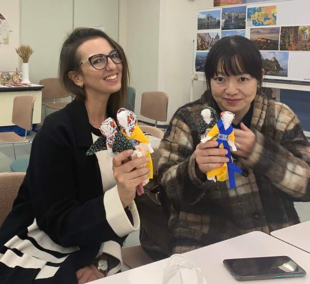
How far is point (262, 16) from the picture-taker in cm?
564

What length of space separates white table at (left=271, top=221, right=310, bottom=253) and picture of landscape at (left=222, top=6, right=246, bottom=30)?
509 centimetres

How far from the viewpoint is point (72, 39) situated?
4.83 ft

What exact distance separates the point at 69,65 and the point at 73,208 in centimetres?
52

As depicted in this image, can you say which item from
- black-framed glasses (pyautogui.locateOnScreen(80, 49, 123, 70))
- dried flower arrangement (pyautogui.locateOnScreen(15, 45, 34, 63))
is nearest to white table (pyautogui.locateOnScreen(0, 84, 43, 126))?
dried flower arrangement (pyautogui.locateOnScreen(15, 45, 34, 63))

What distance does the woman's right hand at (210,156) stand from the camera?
3.91 feet

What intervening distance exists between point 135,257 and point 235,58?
96 centimetres

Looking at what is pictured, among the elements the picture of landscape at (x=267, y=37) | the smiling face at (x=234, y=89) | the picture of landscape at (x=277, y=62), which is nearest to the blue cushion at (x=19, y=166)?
the smiling face at (x=234, y=89)

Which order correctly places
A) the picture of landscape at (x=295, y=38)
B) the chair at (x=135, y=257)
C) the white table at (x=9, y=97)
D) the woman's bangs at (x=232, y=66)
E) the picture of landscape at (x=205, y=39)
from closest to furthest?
the woman's bangs at (x=232, y=66)
the chair at (x=135, y=257)
the picture of landscape at (x=295, y=38)
the white table at (x=9, y=97)
the picture of landscape at (x=205, y=39)

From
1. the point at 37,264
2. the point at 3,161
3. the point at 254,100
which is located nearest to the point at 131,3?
the point at 3,161

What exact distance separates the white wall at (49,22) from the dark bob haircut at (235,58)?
551 centimetres

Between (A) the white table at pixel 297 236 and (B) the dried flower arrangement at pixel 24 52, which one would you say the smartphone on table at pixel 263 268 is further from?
(B) the dried flower arrangement at pixel 24 52

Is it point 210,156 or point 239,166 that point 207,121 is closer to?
point 210,156

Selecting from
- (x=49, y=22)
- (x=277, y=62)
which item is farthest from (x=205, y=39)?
(x=49, y=22)

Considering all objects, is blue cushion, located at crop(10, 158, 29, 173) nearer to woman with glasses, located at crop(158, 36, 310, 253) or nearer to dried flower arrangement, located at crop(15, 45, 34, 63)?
woman with glasses, located at crop(158, 36, 310, 253)
